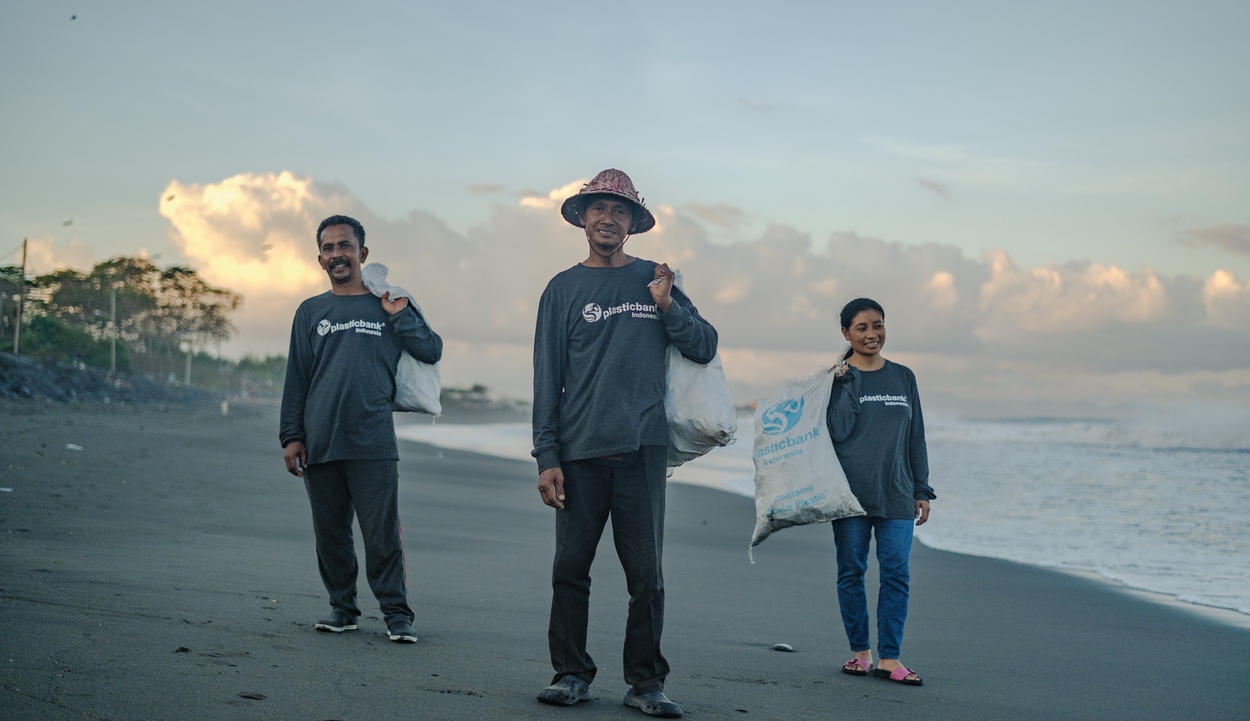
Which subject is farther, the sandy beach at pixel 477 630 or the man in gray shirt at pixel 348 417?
the man in gray shirt at pixel 348 417

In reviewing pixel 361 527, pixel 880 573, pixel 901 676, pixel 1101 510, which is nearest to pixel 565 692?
pixel 361 527

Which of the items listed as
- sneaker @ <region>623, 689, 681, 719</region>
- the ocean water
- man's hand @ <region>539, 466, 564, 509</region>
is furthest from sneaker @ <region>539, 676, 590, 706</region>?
the ocean water

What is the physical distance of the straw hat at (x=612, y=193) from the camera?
3795mm

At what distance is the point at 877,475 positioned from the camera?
4.68 m

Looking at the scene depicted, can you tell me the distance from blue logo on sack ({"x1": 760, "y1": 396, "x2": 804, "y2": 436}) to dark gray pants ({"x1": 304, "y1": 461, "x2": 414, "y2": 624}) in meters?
1.66

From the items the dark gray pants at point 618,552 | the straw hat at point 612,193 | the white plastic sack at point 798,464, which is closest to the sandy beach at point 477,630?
the dark gray pants at point 618,552

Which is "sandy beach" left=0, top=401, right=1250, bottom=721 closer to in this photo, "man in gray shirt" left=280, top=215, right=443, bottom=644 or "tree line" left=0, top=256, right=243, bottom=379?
"man in gray shirt" left=280, top=215, right=443, bottom=644

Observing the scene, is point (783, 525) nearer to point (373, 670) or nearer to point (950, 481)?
point (373, 670)

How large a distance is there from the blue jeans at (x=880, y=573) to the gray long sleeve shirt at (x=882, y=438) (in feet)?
0.27

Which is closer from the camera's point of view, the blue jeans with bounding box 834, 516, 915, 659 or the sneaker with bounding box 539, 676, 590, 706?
the sneaker with bounding box 539, 676, 590, 706

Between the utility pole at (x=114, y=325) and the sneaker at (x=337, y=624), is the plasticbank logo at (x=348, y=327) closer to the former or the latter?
the sneaker at (x=337, y=624)

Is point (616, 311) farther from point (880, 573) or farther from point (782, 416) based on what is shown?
point (880, 573)

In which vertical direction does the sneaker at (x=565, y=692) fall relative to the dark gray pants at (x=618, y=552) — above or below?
below

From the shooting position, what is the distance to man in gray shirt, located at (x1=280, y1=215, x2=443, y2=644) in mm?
4594
